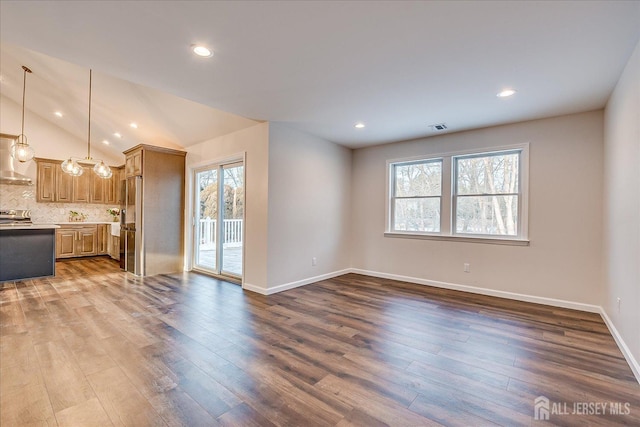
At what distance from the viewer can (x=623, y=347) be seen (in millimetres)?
2510

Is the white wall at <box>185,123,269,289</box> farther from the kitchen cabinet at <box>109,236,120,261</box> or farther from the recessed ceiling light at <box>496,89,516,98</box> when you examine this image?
the kitchen cabinet at <box>109,236,120,261</box>

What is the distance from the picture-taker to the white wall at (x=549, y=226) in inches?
142

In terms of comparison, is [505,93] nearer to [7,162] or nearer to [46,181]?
[7,162]

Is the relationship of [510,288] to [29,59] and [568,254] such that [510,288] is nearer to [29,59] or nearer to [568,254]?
[568,254]

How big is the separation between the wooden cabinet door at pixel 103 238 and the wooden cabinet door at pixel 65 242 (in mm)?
538

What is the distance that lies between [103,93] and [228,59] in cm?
377

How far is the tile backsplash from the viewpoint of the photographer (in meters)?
6.73

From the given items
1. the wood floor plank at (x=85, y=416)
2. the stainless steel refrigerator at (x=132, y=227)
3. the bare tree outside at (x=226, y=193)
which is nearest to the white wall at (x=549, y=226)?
the bare tree outside at (x=226, y=193)

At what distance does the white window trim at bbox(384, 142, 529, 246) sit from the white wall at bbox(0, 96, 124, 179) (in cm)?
749

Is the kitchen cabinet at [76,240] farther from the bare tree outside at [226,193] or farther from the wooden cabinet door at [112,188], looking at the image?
the bare tree outside at [226,193]

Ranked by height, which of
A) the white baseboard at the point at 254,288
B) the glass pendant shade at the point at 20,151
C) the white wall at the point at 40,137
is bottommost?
the white baseboard at the point at 254,288

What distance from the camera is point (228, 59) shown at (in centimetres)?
255

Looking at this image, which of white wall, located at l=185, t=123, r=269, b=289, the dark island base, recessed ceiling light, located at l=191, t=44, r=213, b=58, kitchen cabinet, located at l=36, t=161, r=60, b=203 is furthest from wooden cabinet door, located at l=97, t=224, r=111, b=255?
recessed ceiling light, located at l=191, t=44, r=213, b=58

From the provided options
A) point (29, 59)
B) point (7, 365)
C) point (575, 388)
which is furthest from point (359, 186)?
point (29, 59)
